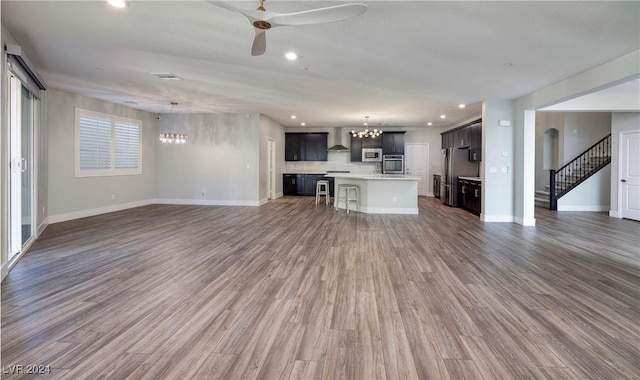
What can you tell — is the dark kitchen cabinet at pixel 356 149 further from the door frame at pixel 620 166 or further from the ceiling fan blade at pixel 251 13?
the ceiling fan blade at pixel 251 13

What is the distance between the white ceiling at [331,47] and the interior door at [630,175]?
357 centimetres

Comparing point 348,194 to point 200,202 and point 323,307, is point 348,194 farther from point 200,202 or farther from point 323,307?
point 323,307

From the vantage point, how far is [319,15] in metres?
2.52

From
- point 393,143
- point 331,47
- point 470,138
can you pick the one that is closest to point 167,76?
point 331,47

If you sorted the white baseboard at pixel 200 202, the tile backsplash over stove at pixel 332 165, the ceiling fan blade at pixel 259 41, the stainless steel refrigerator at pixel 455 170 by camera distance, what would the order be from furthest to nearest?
the tile backsplash over stove at pixel 332 165 < the white baseboard at pixel 200 202 < the stainless steel refrigerator at pixel 455 170 < the ceiling fan blade at pixel 259 41

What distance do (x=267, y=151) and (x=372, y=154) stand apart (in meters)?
3.95

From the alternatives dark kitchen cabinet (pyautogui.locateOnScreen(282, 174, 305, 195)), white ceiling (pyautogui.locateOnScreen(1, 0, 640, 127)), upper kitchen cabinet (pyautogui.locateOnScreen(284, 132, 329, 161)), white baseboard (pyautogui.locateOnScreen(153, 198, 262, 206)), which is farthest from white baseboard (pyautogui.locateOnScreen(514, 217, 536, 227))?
dark kitchen cabinet (pyautogui.locateOnScreen(282, 174, 305, 195))

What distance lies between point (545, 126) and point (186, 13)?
37.1 feet

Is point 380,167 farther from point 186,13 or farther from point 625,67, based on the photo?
point 186,13

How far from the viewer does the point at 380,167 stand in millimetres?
12273

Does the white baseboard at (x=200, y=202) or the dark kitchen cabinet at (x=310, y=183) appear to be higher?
the dark kitchen cabinet at (x=310, y=183)

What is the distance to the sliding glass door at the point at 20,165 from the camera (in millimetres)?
4012

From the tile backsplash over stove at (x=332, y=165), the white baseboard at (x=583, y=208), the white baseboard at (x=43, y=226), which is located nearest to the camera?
the white baseboard at (x=43, y=226)

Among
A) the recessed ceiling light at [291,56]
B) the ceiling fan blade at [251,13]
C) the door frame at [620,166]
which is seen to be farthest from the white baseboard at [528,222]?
the ceiling fan blade at [251,13]
